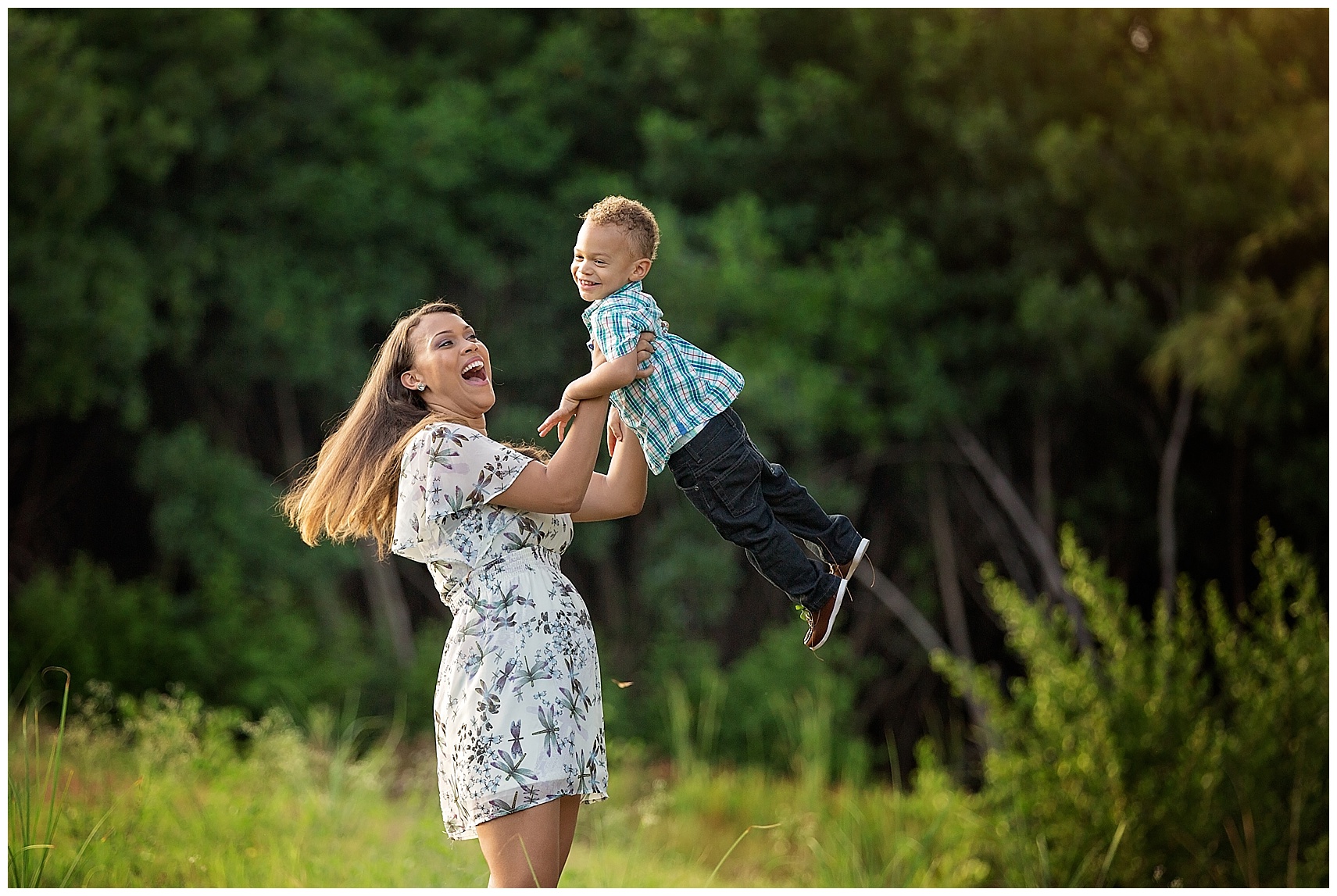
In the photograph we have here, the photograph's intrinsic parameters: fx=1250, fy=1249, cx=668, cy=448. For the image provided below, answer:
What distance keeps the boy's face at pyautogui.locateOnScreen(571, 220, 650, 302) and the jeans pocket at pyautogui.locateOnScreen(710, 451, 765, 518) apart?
39cm

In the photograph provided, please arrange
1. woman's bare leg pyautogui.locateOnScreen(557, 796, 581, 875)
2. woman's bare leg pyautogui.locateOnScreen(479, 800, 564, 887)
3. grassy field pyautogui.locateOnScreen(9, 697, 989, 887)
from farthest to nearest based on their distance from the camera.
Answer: grassy field pyautogui.locateOnScreen(9, 697, 989, 887), woman's bare leg pyautogui.locateOnScreen(557, 796, 581, 875), woman's bare leg pyautogui.locateOnScreen(479, 800, 564, 887)

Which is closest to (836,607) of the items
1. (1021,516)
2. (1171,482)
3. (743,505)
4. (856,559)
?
(856,559)

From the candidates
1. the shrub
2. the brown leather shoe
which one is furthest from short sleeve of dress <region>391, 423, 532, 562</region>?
the shrub

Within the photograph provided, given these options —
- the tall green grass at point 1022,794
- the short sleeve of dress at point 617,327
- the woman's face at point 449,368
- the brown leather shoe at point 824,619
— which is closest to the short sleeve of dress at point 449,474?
the woman's face at point 449,368

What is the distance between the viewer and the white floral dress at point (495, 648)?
2.08 metres

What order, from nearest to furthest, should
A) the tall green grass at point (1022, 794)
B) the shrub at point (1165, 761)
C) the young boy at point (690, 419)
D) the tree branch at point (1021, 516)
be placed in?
1. the young boy at point (690, 419)
2. the tall green grass at point (1022, 794)
3. the shrub at point (1165, 761)
4. the tree branch at point (1021, 516)

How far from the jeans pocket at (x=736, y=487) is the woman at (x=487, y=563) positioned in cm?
25

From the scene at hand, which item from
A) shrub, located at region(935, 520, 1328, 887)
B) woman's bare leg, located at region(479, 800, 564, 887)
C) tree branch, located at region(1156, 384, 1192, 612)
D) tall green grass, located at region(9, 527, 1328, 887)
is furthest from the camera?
tree branch, located at region(1156, 384, 1192, 612)

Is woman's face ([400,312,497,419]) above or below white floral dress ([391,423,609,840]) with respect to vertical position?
above

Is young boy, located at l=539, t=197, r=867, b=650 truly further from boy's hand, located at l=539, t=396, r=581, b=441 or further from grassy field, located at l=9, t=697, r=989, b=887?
grassy field, located at l=9, t=697, r=989, b=887

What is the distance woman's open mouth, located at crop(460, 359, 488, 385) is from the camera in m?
2.26

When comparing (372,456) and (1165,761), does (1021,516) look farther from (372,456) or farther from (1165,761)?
(372,456)

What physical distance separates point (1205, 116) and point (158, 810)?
7.09 metres

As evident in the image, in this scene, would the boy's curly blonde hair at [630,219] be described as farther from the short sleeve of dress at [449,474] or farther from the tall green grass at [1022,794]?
the tall green grass at [1022,794]
